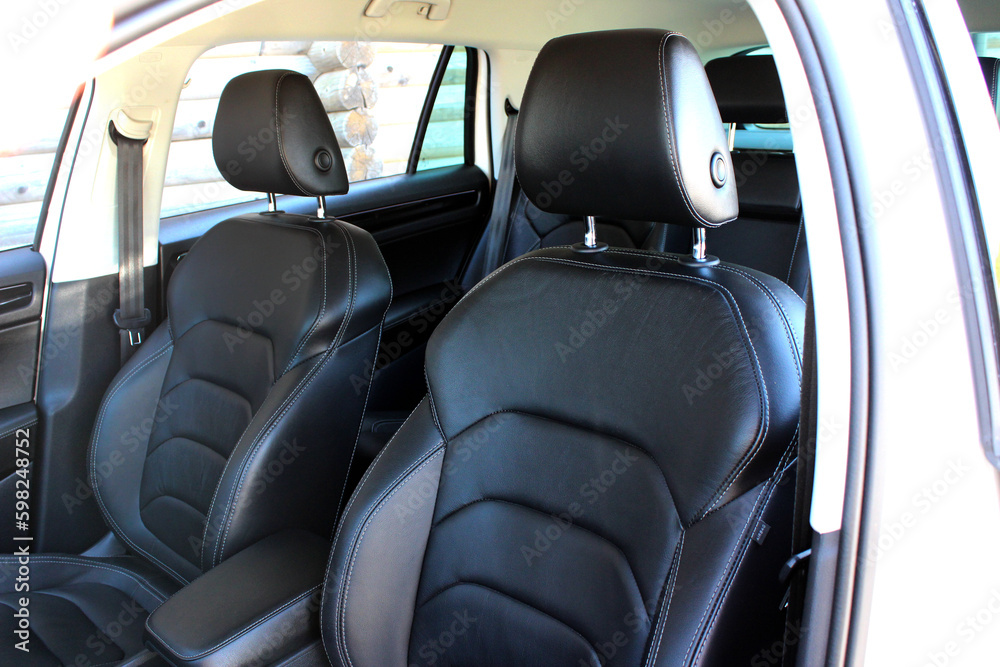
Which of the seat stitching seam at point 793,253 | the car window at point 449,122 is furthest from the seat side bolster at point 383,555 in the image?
the car window at point 449,122

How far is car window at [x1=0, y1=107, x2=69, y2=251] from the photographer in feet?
6.80

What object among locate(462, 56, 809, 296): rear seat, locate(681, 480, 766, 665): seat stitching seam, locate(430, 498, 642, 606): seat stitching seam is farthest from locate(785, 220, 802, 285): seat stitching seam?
locate(681, 480, 766, 665): seat stitching seam

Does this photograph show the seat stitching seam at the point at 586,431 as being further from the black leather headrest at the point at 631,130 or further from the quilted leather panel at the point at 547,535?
the black leather headrest at the point at 631,130

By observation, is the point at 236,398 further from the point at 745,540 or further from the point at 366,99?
the point at 366,99

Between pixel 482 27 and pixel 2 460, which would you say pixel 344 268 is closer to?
pixel 2 460

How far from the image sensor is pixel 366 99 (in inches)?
123

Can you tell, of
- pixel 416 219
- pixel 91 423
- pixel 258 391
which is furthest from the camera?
pixel 416 219

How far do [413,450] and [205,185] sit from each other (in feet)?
5.71

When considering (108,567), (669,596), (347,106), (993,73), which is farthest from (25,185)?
(993,73)

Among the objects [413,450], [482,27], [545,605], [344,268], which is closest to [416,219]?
[482,27]

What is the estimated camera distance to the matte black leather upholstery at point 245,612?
1.20 metres

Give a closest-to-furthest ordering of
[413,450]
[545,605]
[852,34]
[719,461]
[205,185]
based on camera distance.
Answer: [852,34] < [719,461] < [545,605] < [413,450] < [205,185]

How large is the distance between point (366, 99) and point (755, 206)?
1.57 metres

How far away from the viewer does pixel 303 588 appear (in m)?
1.32
